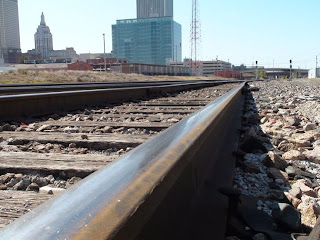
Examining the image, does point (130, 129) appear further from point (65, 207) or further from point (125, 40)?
point (125, 40)

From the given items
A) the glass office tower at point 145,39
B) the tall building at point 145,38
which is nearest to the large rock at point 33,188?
the tall building at point 145,38

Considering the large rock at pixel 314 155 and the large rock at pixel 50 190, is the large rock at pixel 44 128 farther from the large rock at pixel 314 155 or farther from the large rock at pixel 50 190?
the large rock at pixel 314 155

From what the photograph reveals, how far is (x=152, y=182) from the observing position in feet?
3.75

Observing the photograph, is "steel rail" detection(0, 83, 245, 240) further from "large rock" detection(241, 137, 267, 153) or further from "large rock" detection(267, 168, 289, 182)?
"large rock" detection(241, 137, 267, 153)

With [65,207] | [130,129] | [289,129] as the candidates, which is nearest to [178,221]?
[65,207]

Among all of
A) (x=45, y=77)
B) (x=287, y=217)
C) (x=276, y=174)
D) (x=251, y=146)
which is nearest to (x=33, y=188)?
(x=287, y=217)

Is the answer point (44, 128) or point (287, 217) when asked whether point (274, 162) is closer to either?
point (287, 217)

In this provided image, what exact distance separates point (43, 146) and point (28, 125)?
1.38 m

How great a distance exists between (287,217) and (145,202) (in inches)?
60.0

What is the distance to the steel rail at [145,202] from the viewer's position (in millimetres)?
836

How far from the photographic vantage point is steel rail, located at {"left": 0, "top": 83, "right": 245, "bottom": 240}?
0.84 meters

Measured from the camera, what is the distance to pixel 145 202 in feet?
3.37

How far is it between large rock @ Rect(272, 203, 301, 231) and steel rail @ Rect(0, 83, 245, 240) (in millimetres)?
470

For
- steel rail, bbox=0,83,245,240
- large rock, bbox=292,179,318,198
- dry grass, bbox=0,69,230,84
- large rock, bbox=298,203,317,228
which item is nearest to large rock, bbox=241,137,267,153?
large rock, bbox=292,179,318,198
